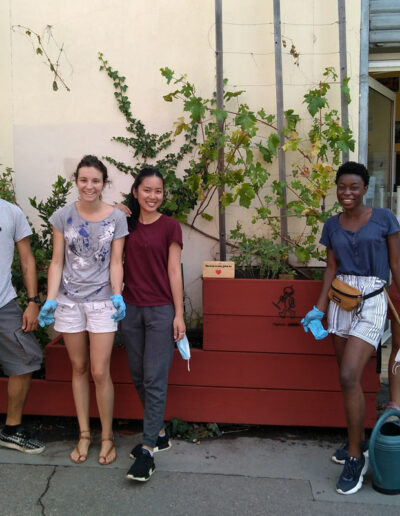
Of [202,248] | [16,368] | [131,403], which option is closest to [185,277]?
[202,248]

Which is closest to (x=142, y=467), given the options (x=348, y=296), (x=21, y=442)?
(x=21, y=442)

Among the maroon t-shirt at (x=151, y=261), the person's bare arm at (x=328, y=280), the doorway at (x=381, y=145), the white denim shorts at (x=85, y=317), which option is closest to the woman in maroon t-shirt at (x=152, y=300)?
the maroon t-shirt at (x=151, y=261)

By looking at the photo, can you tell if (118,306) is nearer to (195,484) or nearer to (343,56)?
(195,484)

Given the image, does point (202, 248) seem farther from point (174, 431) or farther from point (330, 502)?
point (330, 502)

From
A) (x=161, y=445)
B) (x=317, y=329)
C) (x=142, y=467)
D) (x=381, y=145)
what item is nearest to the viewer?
(x=142, y=467)

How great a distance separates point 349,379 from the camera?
2.88 metres

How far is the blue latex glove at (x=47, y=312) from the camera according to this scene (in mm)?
3078

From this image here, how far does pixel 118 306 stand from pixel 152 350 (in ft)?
1.12

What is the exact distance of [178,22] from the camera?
436 centimetres

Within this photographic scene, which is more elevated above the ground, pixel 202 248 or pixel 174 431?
pixel 202 248

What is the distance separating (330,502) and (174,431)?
3.88 ft

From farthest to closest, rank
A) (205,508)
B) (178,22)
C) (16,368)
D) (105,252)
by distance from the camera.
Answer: (178,22) < (16,368) < (105,252) < (205,508)

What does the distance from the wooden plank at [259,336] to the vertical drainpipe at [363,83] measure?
5.38 ft

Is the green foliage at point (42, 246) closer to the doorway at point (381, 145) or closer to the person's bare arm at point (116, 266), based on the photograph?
the person's bare arm at point (116, 266)
